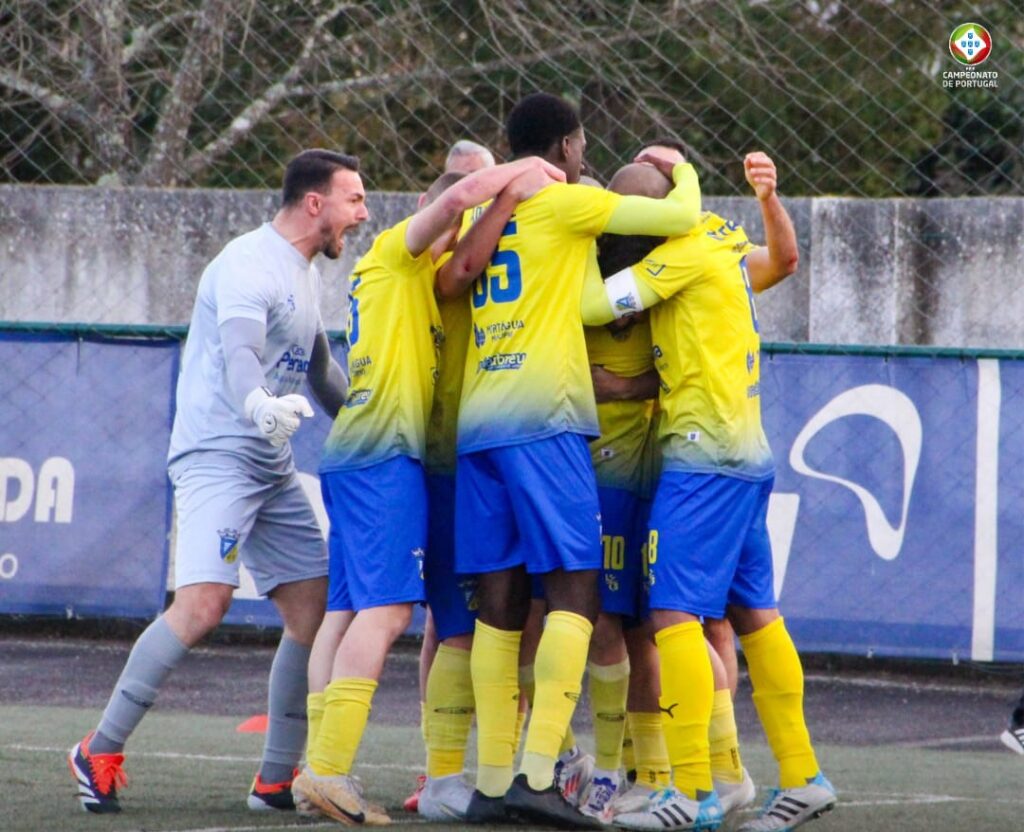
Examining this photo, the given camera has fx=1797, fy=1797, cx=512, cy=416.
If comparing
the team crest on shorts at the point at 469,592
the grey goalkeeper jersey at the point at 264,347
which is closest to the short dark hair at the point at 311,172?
the grey goalkeeper jersey at the point at 264,347

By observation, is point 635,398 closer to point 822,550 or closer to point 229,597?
point 229,597

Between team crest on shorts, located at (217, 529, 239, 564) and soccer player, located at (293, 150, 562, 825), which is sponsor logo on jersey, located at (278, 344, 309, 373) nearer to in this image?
soccer player, located at (293, 150, 562, 825)

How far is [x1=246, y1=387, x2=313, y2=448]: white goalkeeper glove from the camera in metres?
4.83

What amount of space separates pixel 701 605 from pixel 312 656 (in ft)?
4.17

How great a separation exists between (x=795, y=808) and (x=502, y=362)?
148 centimetres

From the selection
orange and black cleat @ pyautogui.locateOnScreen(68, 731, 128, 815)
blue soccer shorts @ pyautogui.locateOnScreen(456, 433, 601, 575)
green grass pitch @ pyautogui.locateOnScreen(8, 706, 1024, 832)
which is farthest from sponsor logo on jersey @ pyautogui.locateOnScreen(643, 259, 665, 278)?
orange and black cleat @ pyautogui.locateOnScreen(68, 731, 128, 815)

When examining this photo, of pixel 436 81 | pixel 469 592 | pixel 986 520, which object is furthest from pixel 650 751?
pixel 436 81

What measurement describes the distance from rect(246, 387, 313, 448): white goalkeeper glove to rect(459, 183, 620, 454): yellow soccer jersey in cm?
52

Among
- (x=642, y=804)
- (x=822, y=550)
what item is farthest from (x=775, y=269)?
(x=822, y=550)

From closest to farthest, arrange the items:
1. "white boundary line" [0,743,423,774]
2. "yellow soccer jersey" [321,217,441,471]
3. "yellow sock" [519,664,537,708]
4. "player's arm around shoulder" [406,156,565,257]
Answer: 1. "player's arm around shoulder" [406,156,565,257]
2. "yellow soccer jersey" [321,217,441,471]
3. "yellow sock" [519,664,537,708]
4. "white boundary line" [0,743,423,774]

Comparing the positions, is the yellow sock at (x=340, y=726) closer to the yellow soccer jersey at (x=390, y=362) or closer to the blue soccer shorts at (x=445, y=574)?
the blue soccer shorts at (x=445, y=574)

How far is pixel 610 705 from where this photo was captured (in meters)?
5.35

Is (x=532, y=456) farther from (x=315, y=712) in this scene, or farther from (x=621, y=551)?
(x=315, y=712)

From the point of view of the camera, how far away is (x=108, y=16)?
32.6 ft
